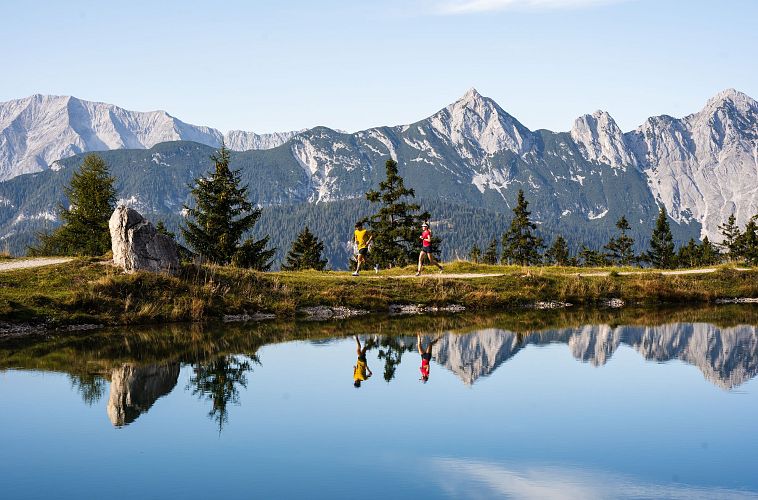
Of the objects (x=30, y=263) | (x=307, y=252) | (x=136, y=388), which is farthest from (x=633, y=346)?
(x=307, y=252)

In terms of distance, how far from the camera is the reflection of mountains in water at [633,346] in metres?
29.1

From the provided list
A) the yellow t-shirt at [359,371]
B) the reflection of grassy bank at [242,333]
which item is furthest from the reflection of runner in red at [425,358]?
the reflection of grassy bank at [242,333]

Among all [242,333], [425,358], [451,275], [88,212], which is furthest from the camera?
[88,212]

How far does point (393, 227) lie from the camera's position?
7744cm

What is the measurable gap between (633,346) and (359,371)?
473 inches

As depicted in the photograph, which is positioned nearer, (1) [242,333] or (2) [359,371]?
(2) [359,371]

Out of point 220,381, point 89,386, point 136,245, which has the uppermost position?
point 136,245

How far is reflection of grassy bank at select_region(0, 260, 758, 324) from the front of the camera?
3891 cm

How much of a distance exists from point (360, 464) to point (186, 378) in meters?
11.5

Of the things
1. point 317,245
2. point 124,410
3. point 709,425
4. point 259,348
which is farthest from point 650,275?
point 317,245

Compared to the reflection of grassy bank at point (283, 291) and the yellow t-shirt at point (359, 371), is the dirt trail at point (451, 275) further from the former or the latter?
the yellow t-shirt at point (359, 371)

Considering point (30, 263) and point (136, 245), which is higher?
point (136, 245)

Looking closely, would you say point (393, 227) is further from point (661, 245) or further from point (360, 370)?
point (661, 245)

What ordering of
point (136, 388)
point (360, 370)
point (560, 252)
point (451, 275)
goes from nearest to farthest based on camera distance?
point (136, 388) < point (360, 370) < point (451, 275) < point (560, 252)
